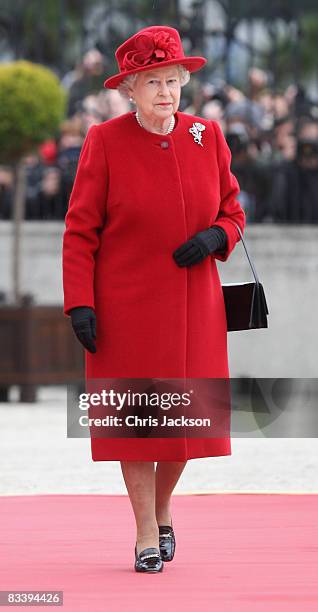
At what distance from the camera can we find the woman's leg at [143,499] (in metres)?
5.22

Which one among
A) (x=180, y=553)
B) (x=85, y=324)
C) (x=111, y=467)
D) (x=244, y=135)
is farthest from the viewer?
(x=244, y=135)

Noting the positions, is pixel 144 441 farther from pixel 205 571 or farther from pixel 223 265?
pixel 223 265

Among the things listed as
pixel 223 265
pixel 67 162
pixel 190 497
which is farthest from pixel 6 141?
pixel 190 497

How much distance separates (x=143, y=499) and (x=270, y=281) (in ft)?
29.4

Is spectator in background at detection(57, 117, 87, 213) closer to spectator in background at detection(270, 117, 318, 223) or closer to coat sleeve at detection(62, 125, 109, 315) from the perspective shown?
spectator in background at detection(270, 117, 318, 223)

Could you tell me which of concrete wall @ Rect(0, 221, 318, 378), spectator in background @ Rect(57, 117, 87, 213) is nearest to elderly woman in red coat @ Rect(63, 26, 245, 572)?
concrete wall @ Rect(0, 221, 318, 378)

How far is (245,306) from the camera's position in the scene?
535 cm

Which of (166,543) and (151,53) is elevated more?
(151,53)

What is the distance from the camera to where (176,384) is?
523cm

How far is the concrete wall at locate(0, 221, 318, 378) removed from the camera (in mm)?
13992

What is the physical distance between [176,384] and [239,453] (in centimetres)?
404

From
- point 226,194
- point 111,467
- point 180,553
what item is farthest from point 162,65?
point 111,467

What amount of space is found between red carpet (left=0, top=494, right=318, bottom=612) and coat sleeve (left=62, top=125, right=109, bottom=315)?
801 millimetres

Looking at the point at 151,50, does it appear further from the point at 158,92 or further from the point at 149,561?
the point at 149,561
